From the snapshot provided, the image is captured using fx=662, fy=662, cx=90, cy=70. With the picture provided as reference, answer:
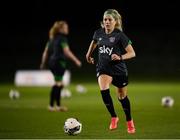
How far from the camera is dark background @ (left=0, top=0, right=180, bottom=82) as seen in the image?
4031 centimetres

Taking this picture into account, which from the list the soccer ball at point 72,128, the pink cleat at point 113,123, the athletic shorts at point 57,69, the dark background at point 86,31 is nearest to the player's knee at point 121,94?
the pink cleat at point 113,123

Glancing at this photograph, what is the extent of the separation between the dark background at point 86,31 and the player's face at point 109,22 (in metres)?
23.5

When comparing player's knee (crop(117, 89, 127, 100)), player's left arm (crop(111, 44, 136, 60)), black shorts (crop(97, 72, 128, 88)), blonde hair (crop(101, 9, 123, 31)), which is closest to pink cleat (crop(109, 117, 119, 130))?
player's knee (crop(117, 89, 127, 100))

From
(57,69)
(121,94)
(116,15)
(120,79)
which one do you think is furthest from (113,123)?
(57,69)

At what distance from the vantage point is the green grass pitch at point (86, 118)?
1205 centimetres

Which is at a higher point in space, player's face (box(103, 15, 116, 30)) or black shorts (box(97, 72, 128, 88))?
player's face (box(103, 15, 116, 30))

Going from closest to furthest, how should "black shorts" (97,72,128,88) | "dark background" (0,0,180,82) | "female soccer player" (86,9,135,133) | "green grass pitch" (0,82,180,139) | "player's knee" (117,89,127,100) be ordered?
"green grass pitch" (0,82,180,139), "female soccer player" (86,9,135,133), "black shorts" (97,72,128,88), "player's knee" (117,89,127,100), "dark background" (0,0,180,82)

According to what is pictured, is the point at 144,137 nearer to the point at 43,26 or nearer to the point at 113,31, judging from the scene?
the point at 113,31

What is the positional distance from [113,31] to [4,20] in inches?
1385

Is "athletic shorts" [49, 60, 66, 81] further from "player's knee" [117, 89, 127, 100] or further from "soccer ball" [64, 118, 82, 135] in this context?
"soccer ball" [64, 118, 82, 135]

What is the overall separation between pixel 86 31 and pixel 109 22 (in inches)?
1248

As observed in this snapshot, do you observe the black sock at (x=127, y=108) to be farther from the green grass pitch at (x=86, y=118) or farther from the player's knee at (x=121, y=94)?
the green grass pitch at (x=86, y=118)

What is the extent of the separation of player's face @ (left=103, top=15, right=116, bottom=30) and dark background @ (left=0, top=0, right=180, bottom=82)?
2348 centimetres

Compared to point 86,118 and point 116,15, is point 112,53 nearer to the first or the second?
point 116,15
